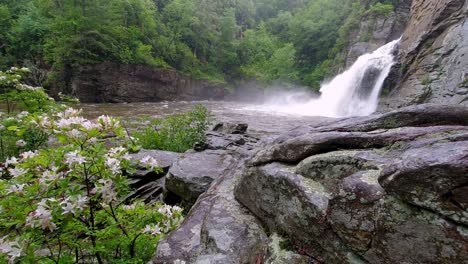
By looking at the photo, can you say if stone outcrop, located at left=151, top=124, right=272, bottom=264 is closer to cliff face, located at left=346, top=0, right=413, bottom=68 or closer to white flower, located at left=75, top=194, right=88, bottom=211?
white flower, located at left=75, top=194, right=88, bottom=211

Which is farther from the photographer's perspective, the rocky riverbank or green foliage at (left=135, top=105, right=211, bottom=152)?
green foliage at (left=135, top=105, right=211, bottom=152)

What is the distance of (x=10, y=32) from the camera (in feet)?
80.6

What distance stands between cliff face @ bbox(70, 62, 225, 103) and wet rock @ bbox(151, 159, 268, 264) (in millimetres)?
24880

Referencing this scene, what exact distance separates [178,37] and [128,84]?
14.2 meters

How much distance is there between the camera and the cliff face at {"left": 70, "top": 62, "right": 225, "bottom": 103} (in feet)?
80.1

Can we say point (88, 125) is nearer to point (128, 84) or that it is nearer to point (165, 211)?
point (165, 211)

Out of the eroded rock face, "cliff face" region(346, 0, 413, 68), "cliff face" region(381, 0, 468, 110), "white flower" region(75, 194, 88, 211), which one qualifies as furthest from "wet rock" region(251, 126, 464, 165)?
"cliff face" region(346, 0, 413, 68)

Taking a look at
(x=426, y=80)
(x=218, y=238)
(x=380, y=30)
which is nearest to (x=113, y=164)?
(x=218, y=238)

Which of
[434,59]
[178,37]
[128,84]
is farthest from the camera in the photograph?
[178,37]

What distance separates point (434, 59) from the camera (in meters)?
15.0

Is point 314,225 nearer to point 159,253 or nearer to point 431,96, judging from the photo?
point 159,253

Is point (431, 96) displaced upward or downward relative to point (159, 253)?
upward

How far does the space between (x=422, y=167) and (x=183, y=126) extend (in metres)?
7.63

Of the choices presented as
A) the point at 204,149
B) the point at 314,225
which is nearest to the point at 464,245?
the point at 314,225
